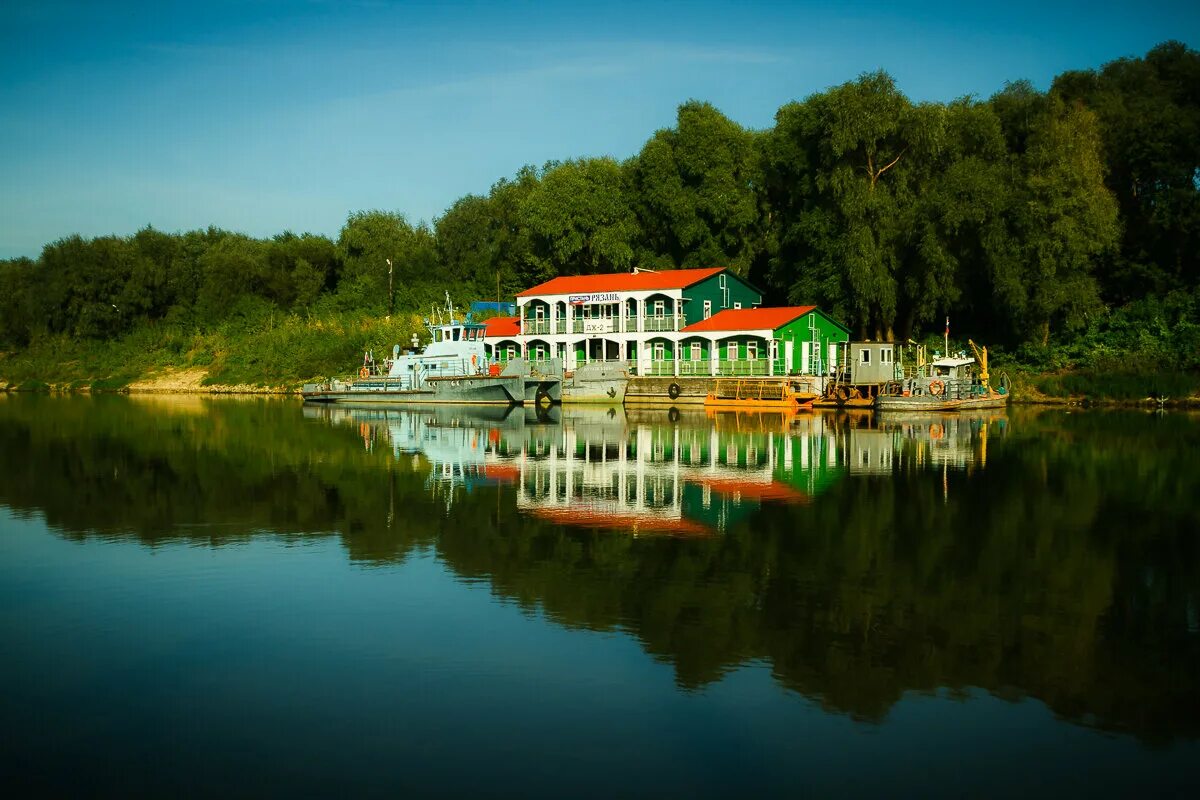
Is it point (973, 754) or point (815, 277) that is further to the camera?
point (815, 277)

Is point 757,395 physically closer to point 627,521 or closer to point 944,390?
point 944,390

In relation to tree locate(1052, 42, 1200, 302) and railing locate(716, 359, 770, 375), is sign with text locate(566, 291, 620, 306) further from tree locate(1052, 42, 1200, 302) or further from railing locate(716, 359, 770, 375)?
tree locate(1052, 42, 1200, 302)

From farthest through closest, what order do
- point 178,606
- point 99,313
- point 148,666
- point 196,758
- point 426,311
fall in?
1. point 99,313
2. point 426,311
3. point 178,606
4. point 148,666
5. point 196,758

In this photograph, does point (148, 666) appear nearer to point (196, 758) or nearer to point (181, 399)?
point (196, 758)

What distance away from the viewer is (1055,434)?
1267 inches

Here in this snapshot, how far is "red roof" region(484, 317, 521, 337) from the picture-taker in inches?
2272

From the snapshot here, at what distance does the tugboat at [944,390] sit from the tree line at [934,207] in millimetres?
4400

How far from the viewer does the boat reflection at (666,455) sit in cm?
1906

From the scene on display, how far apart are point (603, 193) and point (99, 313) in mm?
43612

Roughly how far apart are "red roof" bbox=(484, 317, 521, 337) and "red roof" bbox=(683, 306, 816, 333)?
35.1 ft

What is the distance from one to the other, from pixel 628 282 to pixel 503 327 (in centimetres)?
843

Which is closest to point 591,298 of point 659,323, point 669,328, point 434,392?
point 659,323

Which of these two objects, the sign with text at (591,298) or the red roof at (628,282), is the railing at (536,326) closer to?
the red roof at (628,282)

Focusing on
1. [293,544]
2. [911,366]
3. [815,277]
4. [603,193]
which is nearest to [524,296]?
[603,193]
